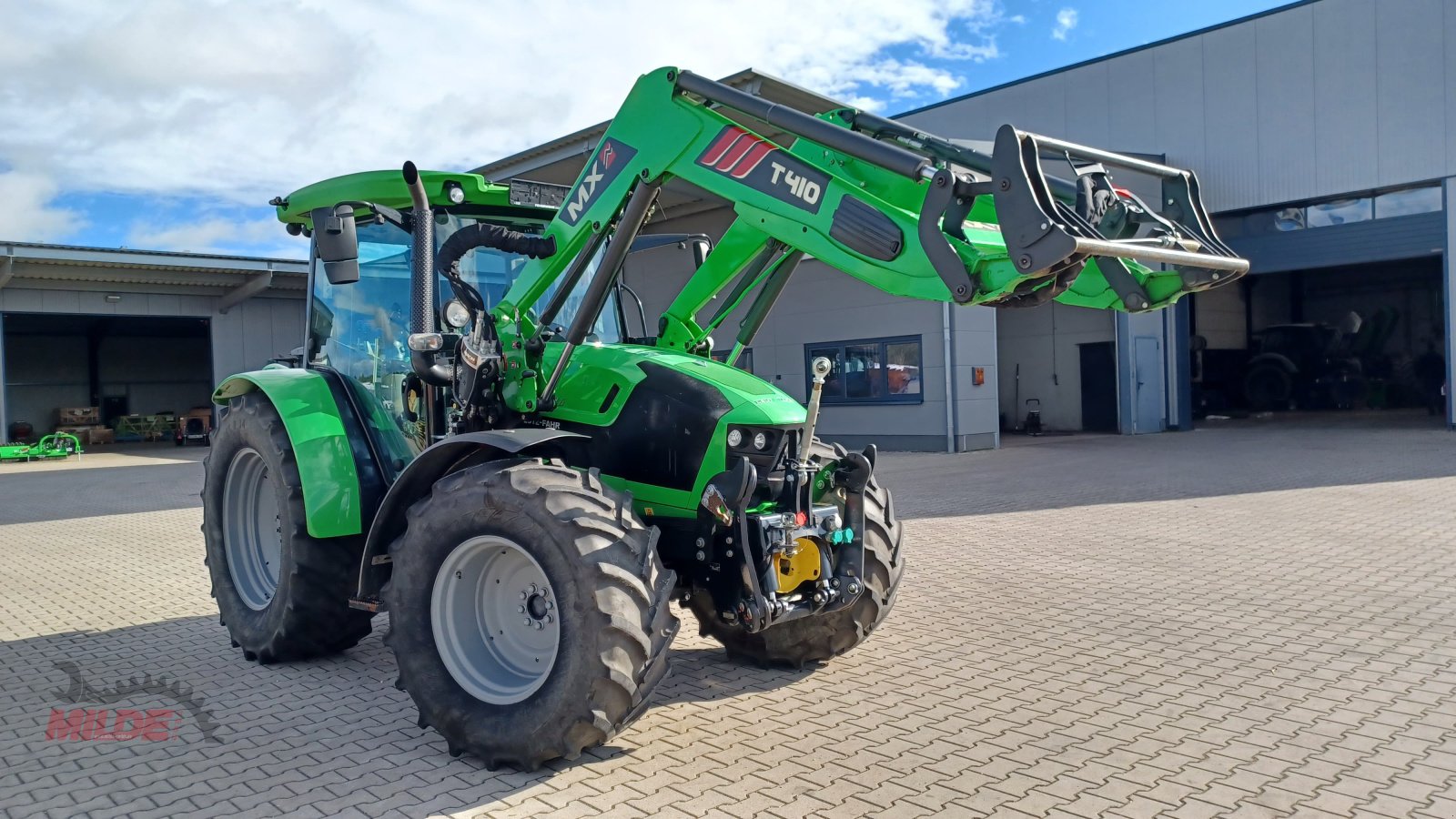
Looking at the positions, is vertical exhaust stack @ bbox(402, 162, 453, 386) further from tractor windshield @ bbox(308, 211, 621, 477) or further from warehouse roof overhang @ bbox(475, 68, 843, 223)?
warehouse roof overhang @ bbox(475, 68, 843, 223)

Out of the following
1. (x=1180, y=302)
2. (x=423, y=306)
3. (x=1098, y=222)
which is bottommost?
(x=423, y=306)

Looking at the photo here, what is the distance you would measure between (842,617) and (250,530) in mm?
3686

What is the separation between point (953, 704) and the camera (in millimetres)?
4789

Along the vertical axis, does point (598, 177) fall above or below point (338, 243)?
above

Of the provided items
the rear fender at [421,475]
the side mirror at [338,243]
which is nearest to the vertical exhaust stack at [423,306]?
the side mirror at [338,243]

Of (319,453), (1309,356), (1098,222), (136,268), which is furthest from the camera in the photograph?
(1309,356)

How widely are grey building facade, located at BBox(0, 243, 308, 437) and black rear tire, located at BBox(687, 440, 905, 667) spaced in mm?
25085

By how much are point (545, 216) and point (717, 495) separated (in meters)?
2.41

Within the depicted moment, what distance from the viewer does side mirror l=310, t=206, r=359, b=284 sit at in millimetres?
4723

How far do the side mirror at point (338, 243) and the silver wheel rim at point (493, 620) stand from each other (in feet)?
4.88

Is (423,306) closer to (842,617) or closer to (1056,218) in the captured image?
(842,617)

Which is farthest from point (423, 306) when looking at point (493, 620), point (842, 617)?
point (842, 617)

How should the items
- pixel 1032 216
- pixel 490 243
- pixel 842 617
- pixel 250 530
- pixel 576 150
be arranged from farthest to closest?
pixel 576 150 → pixel 250 530 → pixel 842 617 → pixel 490 243 → pixel 1032 216

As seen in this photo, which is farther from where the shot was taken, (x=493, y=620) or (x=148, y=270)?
(x=148, y=270)
